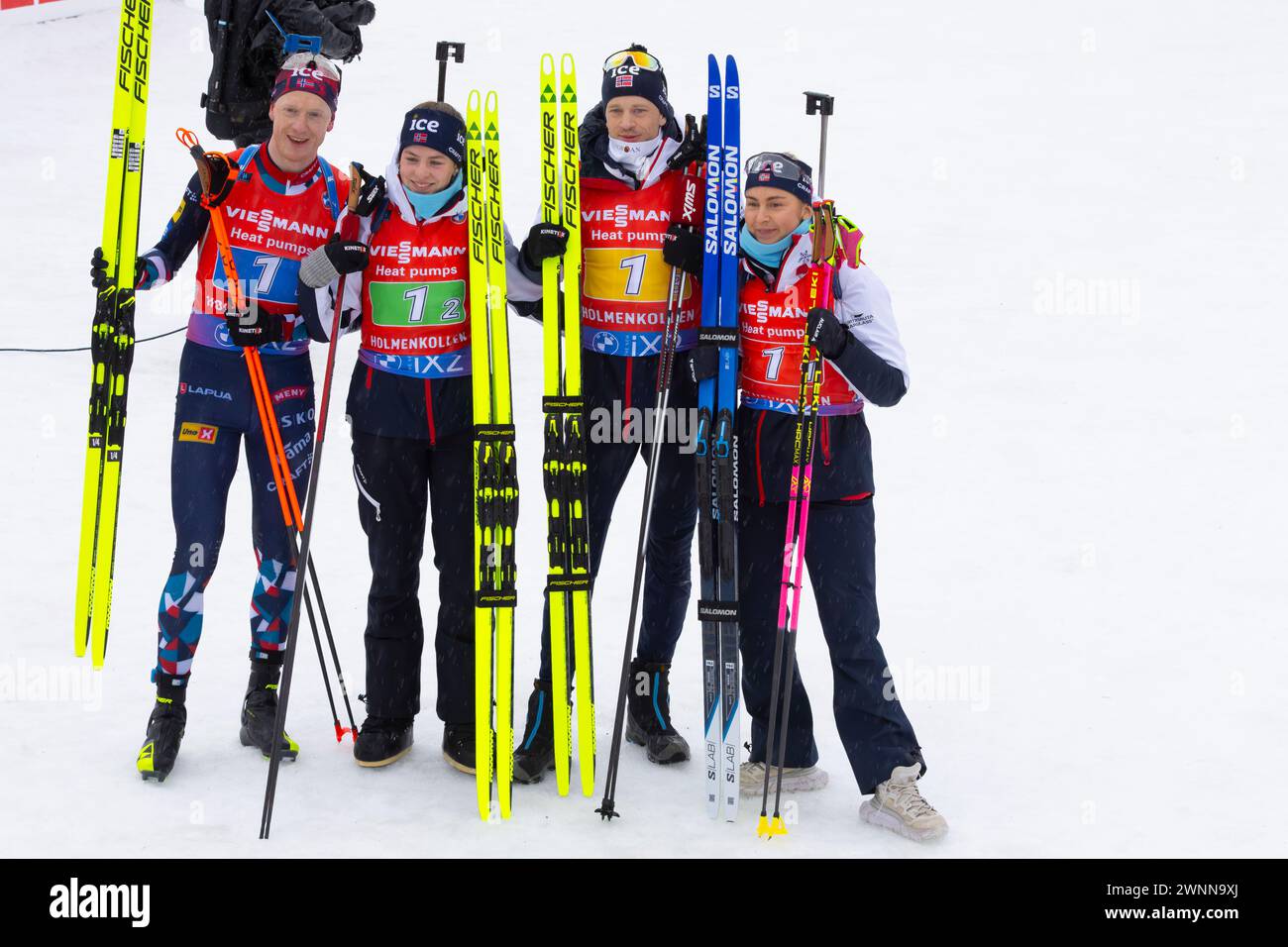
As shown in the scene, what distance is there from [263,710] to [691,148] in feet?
7.65

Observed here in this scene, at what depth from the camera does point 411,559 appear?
15.3 ft

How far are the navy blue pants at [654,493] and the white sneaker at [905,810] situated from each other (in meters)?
0.92

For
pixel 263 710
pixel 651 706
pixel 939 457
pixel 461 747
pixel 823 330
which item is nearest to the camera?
pixel 823 330

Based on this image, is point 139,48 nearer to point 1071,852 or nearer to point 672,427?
point 672,427

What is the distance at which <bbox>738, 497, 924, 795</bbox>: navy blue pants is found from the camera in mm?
4441

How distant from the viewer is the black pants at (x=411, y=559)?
4574 mm

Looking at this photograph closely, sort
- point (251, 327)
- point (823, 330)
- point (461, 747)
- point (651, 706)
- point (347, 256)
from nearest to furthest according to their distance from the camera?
point (823, 330)
point (347, 256)
point (251, 327)
point (461, 747)
point (651, 706)

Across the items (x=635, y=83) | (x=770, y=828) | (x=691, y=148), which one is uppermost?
(x=635, y=83)

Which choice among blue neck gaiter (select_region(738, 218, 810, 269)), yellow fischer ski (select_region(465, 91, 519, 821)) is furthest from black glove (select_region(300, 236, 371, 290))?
blue neck gaiter (select_region(738, 218, 810, 269))

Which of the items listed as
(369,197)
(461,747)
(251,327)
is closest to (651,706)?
(461,747)

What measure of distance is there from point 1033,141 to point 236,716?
9.98 m

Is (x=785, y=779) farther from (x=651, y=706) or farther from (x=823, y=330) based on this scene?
(x=823, y=330)

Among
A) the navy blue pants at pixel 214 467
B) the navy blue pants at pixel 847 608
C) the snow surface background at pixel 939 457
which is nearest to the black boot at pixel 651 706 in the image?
the snow surface background at pixel 939 457

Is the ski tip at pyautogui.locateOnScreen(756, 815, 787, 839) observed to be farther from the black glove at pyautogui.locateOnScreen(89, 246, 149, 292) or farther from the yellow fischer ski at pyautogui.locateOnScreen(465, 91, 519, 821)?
the black glove at pyautogui.locateOnScreen(89, 246, 149, 292)
